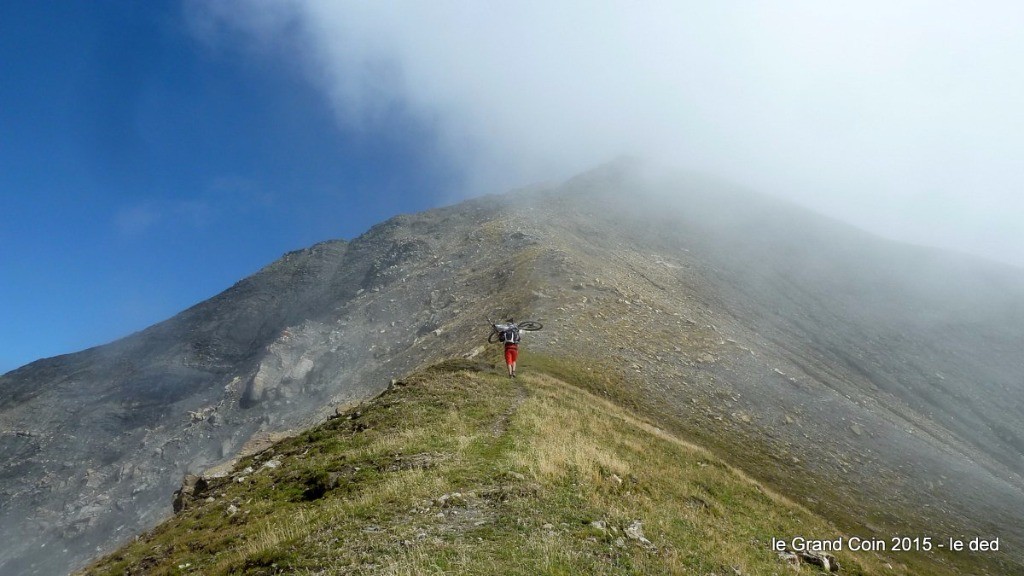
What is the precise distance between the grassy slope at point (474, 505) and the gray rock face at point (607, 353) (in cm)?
1130

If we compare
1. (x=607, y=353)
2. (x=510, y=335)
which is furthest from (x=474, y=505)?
(x=607, y=353)

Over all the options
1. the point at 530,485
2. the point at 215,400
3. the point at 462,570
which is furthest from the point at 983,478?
the point at 215,400

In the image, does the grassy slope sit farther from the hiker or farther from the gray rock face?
the gray rock face

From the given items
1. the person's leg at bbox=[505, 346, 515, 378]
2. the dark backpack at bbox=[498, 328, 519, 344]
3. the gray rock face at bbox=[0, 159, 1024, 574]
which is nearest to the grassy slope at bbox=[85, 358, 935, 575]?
the person's leg at bbox=[505, 346, 515, 378]

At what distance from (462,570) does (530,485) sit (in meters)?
4.06

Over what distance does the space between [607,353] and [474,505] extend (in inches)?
970

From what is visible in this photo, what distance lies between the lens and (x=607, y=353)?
110 feet

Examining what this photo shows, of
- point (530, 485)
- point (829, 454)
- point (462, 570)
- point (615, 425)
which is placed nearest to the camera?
point (462, 570)

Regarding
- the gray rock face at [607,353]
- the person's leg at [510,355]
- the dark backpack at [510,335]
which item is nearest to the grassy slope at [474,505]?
the person's leg at [510,355]

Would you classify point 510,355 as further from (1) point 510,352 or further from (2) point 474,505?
(2) point 474,505

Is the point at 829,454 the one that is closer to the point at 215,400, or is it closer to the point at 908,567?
the point at 908,567

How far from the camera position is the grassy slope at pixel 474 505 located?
27.0 feet

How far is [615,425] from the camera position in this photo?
20.9m

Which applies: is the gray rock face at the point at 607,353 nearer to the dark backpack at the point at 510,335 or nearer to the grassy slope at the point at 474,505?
the dark backpack at the point at 510,335
